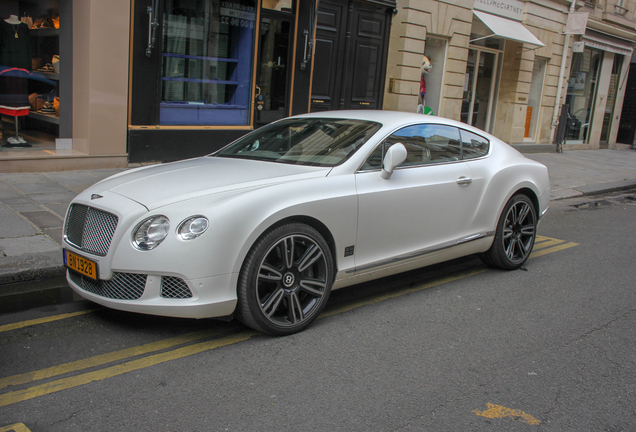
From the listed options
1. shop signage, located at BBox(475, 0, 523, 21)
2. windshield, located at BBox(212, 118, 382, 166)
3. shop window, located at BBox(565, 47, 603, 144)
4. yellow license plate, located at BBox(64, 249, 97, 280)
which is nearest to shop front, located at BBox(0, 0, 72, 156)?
windshield, located at BBox(212, 118, 382, 166)

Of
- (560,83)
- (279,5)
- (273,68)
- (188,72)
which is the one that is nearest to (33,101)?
(188,72)

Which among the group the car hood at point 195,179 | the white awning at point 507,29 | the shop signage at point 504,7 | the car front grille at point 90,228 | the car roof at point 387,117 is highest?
the shop signage at point 504,7

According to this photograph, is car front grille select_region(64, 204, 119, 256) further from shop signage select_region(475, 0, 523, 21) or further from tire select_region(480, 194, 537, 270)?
shop signage select_region(475, 0, 523, 21)

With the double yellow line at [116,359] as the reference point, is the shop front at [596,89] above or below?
above

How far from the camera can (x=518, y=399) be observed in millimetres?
3262

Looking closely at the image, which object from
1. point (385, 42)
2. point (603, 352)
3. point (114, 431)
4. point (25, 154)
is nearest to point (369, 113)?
point (603, 352)

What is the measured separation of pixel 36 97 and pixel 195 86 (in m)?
2.68

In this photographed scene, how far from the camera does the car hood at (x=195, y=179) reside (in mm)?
3746

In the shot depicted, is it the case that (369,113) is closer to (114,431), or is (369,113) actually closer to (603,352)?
(603,352)

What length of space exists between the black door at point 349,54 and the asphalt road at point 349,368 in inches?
330

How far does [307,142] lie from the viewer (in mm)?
4746

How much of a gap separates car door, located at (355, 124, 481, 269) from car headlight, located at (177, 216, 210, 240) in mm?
1266

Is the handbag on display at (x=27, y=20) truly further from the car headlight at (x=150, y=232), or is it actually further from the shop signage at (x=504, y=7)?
the shop signage at (x=504, y=7)

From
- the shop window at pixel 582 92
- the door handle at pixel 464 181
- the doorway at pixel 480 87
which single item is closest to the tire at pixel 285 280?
the door handle at pixel 464 181
